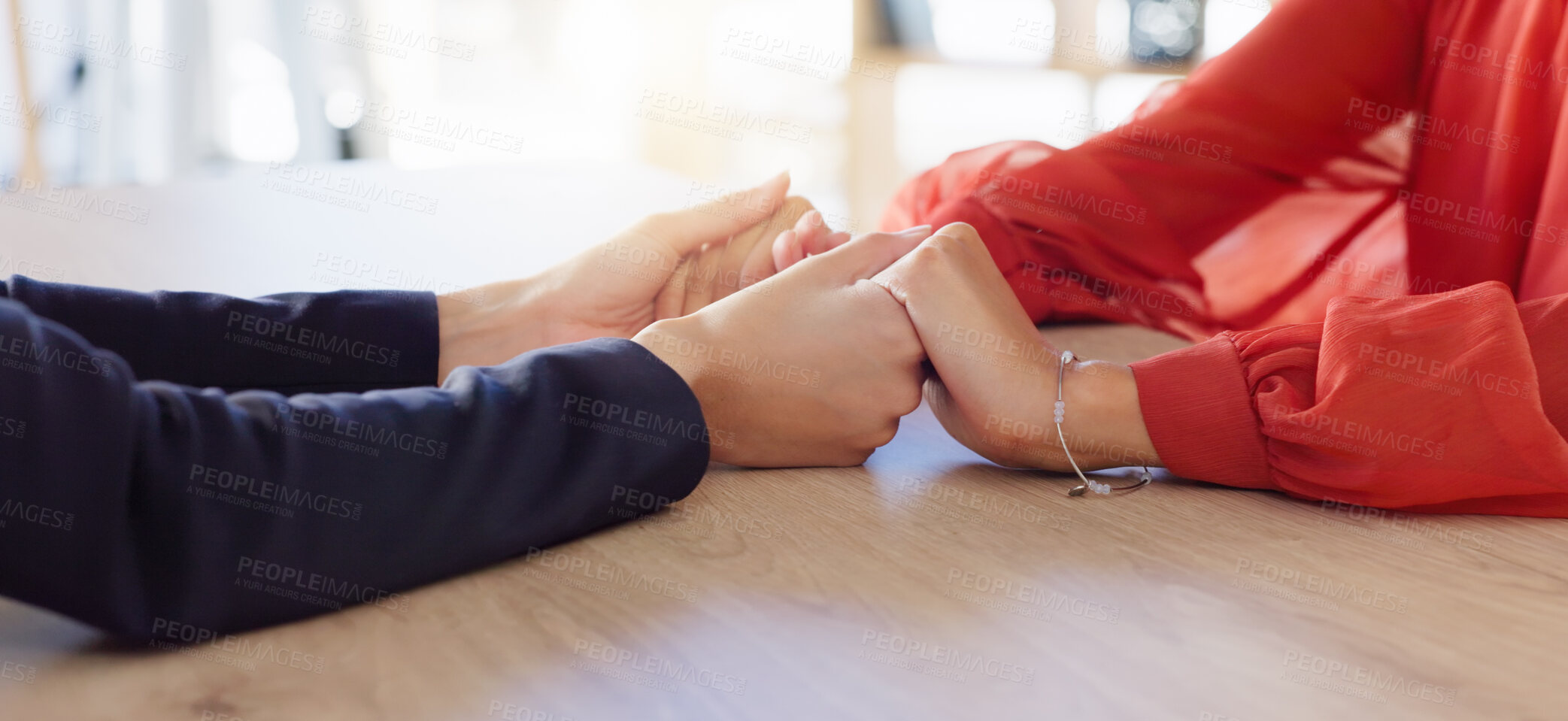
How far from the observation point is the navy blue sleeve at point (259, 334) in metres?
0.77

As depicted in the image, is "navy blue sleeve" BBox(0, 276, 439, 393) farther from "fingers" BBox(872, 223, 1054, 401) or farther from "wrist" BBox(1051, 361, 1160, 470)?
"wrist" BBox(1051, 361, 1160, 470)

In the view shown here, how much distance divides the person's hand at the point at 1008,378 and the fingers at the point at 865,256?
0.03 meters

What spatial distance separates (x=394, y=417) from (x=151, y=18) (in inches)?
154

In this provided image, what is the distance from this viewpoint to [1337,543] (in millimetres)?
648

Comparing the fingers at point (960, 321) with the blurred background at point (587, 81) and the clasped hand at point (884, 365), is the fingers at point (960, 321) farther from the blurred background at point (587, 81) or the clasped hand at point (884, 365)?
the blurred background at point (587, 81)

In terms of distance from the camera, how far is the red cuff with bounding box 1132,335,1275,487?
728 mm

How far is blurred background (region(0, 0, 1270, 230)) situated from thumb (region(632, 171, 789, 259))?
1.87 m

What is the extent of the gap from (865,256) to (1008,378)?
153mm

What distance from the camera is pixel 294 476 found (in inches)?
20.8

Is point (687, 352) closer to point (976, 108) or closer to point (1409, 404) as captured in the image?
point (1409, 404)

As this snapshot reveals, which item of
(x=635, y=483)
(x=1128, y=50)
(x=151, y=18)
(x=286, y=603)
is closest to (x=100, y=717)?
(x=286, y=603)

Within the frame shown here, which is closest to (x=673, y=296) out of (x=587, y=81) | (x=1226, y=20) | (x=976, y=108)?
(x=1226, y=20)

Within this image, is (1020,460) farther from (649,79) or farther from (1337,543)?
(649,79)

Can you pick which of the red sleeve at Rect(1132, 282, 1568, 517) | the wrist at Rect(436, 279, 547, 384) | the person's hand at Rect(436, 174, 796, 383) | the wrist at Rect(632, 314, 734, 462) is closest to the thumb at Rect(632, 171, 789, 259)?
the person's hand at Rect(436, 174, 796, 383)
